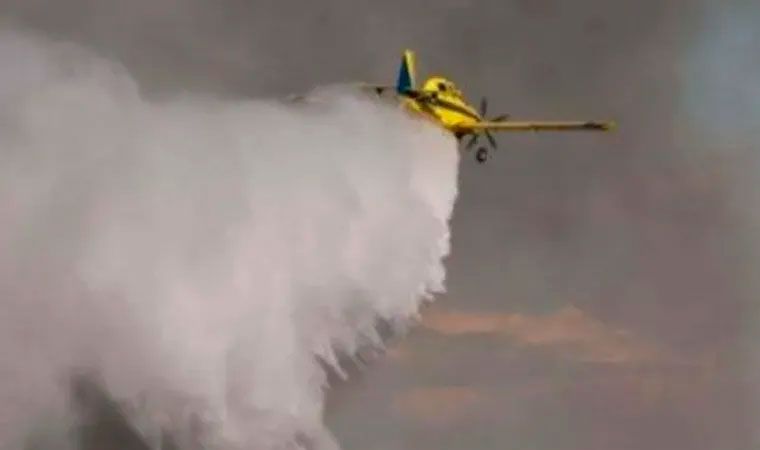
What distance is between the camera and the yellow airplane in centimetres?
2570

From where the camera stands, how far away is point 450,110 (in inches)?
1028

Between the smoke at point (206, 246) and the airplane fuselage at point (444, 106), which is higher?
the airplane fuselage at point (444, 106)

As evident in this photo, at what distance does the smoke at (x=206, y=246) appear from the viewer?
68.4ft

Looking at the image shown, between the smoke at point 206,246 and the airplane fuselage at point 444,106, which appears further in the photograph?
the airplane fuselage at point 444,106

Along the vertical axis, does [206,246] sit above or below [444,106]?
below

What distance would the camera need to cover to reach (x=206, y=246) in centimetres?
2302

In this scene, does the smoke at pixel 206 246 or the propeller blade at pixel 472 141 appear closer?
the smoke at pixel 206 246

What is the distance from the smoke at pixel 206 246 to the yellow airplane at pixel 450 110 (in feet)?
1.39

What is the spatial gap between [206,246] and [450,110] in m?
5.48

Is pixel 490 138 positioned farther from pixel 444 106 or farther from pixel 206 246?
pixel 206 246

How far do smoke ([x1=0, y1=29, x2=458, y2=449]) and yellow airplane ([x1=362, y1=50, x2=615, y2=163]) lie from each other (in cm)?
42

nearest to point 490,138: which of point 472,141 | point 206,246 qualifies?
point 472,141

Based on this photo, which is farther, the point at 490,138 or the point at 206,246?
the point at 490,138

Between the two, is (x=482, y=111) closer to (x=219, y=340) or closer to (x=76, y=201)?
(x=219, y=340)
